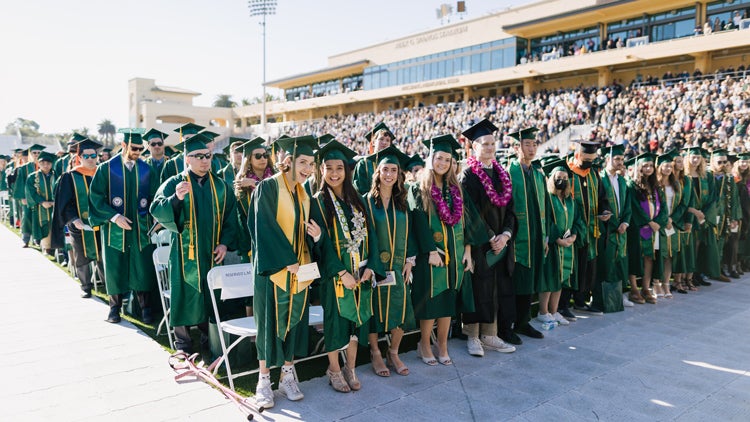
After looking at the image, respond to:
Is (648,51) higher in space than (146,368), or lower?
higher

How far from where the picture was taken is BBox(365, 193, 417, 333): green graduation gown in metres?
4.41

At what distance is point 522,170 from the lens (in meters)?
5.60

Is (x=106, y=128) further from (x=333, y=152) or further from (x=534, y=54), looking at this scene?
Answer: (x=333, y=152)

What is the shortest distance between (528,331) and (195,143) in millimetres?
4059

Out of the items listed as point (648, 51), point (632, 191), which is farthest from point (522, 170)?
point (648, 51)

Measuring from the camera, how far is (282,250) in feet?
12.5

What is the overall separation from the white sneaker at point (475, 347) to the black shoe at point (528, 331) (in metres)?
0.77

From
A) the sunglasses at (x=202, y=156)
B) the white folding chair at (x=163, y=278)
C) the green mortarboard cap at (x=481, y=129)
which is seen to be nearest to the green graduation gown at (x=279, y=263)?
the sunglasses at (x=202, y=156)

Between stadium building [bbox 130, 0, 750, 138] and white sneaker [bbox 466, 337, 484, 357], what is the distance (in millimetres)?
23799

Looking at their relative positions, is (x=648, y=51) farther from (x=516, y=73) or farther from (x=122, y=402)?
(x=122, y=402)

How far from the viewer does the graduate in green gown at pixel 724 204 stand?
28.7 feet

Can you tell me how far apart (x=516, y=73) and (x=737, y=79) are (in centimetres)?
1442

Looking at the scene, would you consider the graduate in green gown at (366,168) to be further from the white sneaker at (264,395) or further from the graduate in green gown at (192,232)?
the white sneaker at (264,395)

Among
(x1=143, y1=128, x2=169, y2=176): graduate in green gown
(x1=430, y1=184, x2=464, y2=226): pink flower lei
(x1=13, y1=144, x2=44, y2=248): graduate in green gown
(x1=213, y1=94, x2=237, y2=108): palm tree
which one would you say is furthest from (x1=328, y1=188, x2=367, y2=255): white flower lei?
(x1=213, y1=94, x2=237, y2=108): palm tree
